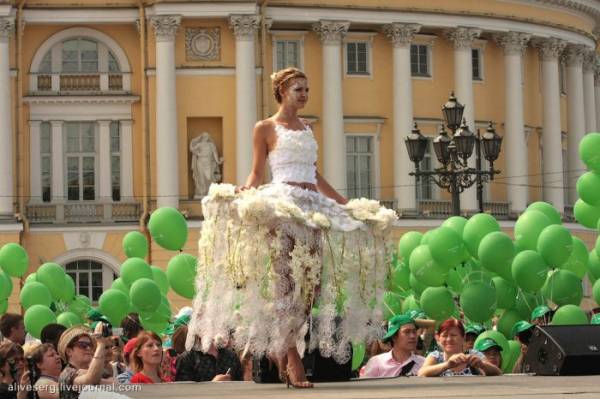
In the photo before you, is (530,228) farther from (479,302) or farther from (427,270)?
(479,302)

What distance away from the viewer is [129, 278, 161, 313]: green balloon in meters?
23.4

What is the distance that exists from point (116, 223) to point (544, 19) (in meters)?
13.3

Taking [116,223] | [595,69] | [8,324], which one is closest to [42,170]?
[116,223]

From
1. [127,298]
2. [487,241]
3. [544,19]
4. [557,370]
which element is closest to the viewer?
[557,370]

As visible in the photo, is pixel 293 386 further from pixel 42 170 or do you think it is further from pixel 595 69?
pixel 595 69

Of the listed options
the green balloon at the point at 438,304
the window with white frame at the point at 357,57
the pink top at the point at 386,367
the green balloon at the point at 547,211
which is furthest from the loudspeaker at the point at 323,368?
the window with white frame at the point at 357,57

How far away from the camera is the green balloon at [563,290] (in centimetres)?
1933

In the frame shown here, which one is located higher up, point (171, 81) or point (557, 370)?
point (171, 81)

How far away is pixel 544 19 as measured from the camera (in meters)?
52.7

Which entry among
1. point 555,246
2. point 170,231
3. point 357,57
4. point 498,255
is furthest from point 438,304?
point 357,57

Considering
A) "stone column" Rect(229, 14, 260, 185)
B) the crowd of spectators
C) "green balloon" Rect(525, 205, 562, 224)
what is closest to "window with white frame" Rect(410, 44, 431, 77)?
"stone column" Rect(229, 14, 260, 185)

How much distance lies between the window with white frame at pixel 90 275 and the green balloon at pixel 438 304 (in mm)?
27232

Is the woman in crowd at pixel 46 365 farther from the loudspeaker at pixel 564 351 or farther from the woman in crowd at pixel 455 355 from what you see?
the loudspeaker at pixel 564 351

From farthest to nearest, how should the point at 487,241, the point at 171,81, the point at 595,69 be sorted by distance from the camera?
the point at 595,69
the point at 171,81
the point at 487,241
